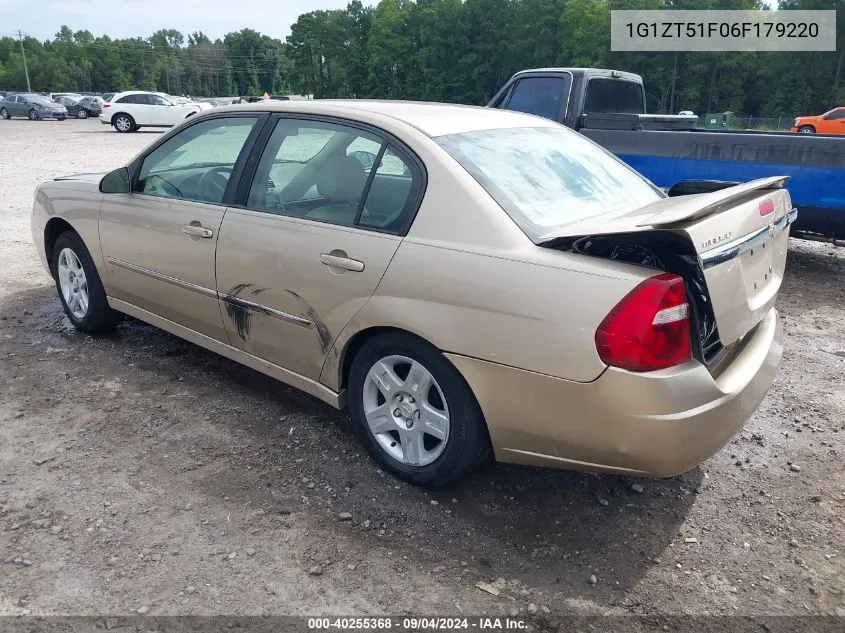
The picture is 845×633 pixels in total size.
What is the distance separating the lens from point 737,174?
625 cm

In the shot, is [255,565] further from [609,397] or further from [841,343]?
[841,343]

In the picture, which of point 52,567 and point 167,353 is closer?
point 52,567

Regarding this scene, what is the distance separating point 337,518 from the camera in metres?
2.82

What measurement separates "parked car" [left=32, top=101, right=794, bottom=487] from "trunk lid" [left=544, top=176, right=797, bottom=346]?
0.04 feet

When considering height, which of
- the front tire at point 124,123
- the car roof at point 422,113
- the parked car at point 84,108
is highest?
the parked car at point 84,108

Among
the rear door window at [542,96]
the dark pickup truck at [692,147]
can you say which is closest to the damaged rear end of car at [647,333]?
the dark pickup truck at [692,147]

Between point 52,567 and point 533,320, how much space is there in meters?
2.01

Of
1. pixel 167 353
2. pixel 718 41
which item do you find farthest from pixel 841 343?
pixel 718 41

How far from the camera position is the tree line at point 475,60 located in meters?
53.6

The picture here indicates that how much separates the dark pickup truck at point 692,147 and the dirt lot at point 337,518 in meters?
2.52

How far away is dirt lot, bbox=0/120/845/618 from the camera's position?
7.89 feet

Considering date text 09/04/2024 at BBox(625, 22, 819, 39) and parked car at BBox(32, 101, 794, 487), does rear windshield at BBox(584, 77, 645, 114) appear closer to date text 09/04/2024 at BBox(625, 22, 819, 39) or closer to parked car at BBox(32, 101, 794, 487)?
parked car at BBox(32, 101, 794, 487)

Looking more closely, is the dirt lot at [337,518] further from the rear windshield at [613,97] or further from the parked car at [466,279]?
the rear windshield at [613,97]

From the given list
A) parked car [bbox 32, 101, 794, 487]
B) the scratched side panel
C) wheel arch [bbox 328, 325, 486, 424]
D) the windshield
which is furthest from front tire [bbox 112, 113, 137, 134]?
wheel arch [bbox 328, 325, 486, 424]
